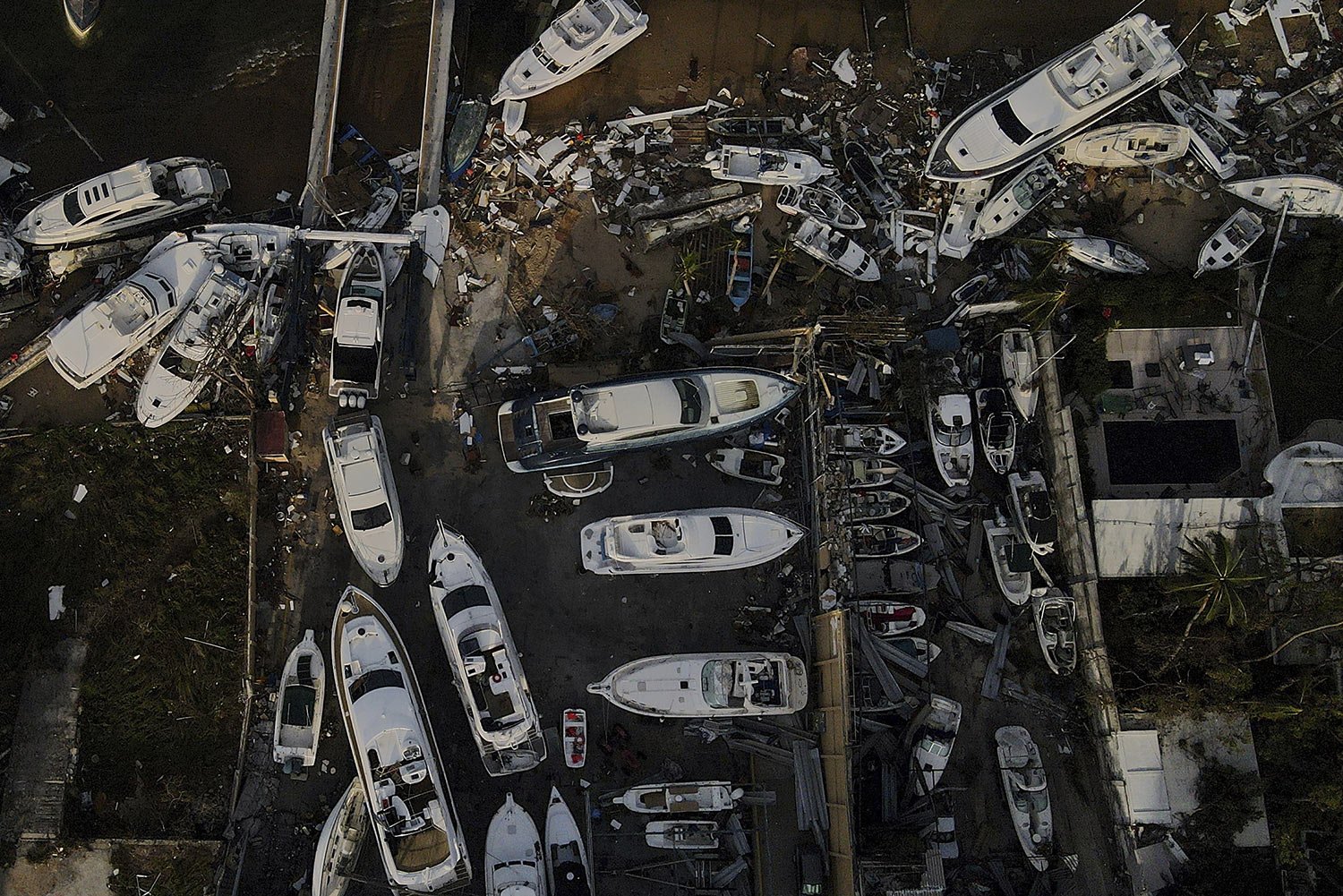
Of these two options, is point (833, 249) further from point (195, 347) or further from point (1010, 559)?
point (195, 347)

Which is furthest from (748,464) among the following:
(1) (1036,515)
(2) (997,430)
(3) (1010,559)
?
(1) (1036,515)

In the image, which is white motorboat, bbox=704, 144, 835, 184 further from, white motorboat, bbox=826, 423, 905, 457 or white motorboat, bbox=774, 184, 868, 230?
white motorboat, bbox=826, 423, 905, 457

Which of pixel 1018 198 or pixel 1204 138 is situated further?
pixel 1204 138

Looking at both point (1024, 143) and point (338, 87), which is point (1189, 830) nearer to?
point (1024, 143)

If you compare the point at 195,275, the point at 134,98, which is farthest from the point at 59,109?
the point at 195,275

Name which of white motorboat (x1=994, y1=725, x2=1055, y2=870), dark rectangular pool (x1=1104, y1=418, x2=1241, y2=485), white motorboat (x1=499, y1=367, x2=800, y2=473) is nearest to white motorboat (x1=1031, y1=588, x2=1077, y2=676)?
white motorboat (x1=994, y1=725, x2=1055, y2=870)

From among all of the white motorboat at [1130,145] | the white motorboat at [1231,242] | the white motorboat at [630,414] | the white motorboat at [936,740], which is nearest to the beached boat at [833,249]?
the white motorboat at [630,414]
